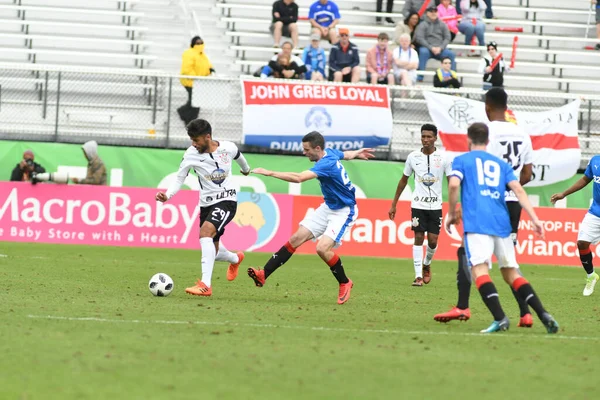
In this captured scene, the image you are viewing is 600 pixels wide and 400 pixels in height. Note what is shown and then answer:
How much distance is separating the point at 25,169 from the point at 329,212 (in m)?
10.8

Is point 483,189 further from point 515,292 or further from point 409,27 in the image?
point 409,27

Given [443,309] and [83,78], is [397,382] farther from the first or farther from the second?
[83,78]

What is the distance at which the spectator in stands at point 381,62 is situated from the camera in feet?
82.0

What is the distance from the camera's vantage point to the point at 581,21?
30672mm

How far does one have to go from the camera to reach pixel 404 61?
83.6 ft

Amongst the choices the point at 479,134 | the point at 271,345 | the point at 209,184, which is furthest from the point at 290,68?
the point at 271,345

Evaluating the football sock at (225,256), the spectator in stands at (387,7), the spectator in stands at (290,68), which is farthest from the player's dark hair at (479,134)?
the spectator in stands at (387,7)

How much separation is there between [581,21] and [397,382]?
25347mm

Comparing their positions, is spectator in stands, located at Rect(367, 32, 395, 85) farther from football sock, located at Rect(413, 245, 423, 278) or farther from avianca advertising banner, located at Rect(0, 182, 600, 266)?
football sock, located at Rect(413, 245, 423, 278)

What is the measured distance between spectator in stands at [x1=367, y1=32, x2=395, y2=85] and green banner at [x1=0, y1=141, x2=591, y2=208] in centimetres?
228

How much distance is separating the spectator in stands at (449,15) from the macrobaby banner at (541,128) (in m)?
4.45

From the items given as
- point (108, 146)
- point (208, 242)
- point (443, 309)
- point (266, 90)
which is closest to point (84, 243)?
point (108, 146)

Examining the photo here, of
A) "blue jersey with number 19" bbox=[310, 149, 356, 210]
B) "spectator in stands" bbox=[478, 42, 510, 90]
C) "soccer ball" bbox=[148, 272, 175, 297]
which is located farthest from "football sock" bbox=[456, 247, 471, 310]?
"spectator in stands" bbox=[478, 42, 510, 90]

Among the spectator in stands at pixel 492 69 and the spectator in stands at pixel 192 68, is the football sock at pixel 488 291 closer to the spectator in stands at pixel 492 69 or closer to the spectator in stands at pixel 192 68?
the spectator in stands at pixel 192 68
